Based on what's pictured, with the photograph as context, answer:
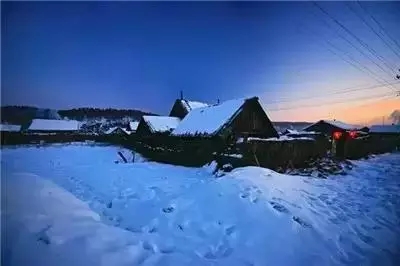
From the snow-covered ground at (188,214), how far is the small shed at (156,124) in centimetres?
35

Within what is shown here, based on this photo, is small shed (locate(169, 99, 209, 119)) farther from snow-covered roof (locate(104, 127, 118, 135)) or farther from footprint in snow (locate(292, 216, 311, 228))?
footprint in snow (locate(292, 216, 311, 228))

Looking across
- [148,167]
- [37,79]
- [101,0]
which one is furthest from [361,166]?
[37,79]

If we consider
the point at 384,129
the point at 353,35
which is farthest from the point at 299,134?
the point at 353,35

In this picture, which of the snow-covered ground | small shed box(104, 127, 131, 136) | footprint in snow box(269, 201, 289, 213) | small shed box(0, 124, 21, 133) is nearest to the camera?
the snow-covered ground

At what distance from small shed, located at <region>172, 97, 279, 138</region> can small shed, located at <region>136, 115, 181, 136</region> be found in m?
0.12

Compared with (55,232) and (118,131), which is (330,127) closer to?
(118,131)

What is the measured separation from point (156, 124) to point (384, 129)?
158cm

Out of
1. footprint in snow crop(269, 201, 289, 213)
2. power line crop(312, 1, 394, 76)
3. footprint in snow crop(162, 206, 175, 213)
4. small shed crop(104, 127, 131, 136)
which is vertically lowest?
footprint in snow crop(162, 206, 175, 213)

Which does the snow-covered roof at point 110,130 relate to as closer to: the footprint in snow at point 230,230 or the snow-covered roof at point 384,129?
the footprint in snow at point 230,230

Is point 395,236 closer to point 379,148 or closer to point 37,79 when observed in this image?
point 379,148

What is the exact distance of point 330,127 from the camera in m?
2.39

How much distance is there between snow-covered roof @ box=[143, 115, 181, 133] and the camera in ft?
8.70

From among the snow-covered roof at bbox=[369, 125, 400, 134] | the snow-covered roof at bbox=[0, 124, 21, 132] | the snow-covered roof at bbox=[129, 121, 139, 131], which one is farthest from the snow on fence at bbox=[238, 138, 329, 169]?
the snow-covered roof at bbox=[0, 124, 21, 132]

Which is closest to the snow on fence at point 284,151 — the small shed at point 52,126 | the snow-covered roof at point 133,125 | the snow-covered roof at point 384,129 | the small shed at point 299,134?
the small shed at point 299,134
